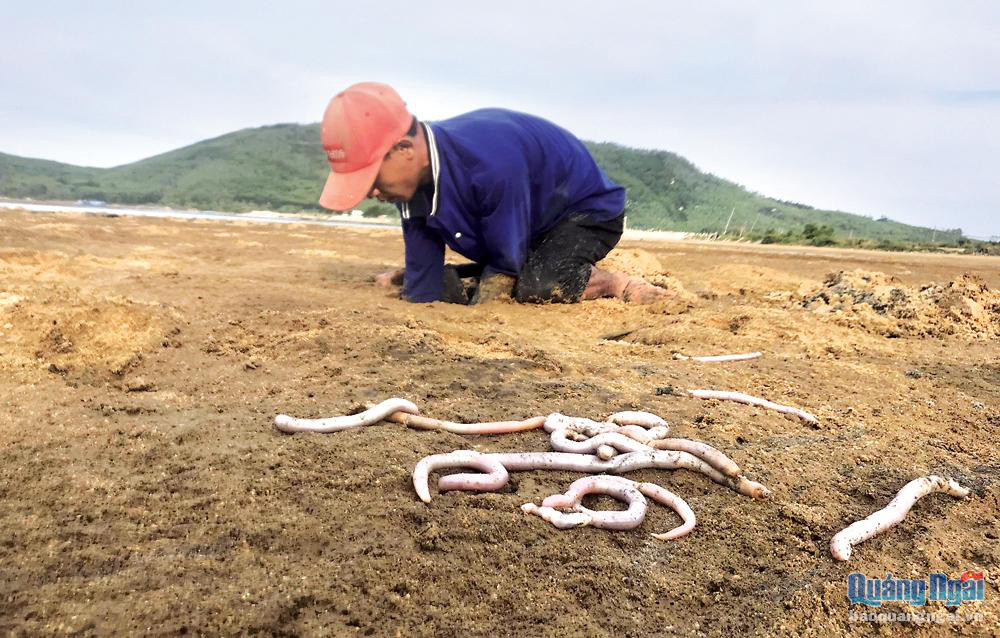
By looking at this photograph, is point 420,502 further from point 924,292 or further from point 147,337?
point 924,292

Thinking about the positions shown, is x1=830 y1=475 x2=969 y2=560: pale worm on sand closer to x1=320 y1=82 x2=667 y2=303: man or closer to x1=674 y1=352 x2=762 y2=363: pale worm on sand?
x1=674 y1=352 x2=762 y2=363: pale worm on sand

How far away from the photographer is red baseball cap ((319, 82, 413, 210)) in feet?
17.0

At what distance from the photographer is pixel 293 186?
67312 millimetres

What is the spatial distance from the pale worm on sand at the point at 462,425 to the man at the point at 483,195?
288cm

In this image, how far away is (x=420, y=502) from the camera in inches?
87.2

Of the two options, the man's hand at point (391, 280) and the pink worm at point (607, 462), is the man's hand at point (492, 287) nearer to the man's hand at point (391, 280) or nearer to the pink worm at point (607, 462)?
the man's hand at point (391, 280)

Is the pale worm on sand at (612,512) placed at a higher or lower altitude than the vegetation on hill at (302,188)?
lower

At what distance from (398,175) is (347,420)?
3175mm

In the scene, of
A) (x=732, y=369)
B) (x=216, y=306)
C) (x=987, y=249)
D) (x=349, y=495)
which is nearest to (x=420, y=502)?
(x=349, y=495)

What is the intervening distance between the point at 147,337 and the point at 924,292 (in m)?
7.71

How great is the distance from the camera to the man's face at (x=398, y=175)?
17.5 feet

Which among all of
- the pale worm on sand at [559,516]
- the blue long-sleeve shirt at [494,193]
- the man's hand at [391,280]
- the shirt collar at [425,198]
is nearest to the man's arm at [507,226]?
the blue long-sleeve shirt at [494,193]

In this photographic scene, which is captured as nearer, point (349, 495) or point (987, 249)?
point (349, 495)
